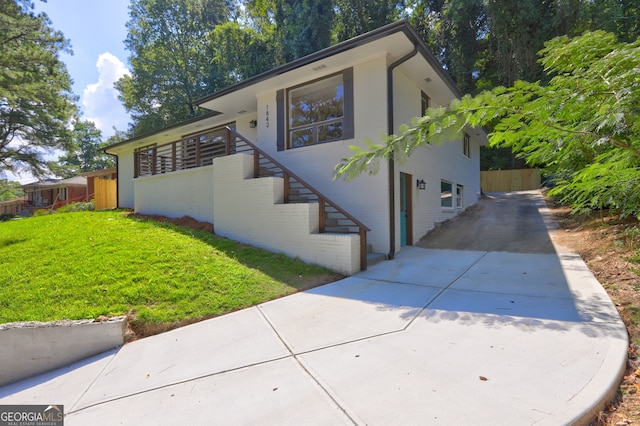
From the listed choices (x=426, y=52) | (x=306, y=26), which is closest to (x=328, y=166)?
(x=426, y=52)

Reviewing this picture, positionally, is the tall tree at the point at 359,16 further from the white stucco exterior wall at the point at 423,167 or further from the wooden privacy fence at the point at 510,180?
the wooden privacy fence at the point at 510,180

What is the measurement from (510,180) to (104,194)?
27.5 metres

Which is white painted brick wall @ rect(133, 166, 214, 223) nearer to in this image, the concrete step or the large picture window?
the large picture window

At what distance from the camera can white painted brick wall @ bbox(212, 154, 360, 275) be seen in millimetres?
6036

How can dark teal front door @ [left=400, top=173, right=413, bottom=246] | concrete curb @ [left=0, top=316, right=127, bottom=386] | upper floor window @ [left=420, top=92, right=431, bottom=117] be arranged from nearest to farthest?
concrete curb @ [left=0, top=316, right=127, bottom=386]
dark teal front door @ [left=400, top=173, right=413, bottom=246]
upper floor window @ [left=420, top=92, right=431, bottom=117]

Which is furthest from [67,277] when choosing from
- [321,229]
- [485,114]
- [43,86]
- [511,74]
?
[511,74]

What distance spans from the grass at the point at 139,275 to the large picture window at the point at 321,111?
346 cm

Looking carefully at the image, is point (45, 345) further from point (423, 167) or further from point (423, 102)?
point (423, 102)

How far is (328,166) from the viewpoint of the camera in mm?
7906

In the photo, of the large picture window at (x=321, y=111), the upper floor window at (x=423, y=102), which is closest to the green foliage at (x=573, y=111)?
the large picture window at (x=321, y=111)

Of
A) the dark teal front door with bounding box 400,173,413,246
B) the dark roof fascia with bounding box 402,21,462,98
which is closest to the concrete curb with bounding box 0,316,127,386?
the dark teal front door with bounding box 400,173,413,246

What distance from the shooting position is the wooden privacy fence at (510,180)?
22516 mm

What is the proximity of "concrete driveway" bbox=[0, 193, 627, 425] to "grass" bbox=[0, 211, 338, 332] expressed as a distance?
0.56m

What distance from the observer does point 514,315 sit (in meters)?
3.55
